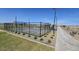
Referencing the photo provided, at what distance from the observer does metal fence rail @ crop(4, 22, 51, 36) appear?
374cm

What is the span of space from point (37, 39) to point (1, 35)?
1.79 feet

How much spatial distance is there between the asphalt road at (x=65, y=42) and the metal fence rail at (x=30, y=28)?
193 millimetres

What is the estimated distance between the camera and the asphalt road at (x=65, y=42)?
3.72 m

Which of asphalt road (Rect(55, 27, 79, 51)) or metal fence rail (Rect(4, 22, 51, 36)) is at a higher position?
metal fence rail (Rect(4, 22, 51, 36))

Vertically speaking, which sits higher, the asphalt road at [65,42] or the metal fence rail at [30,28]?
the metal fence rail at [30,28]

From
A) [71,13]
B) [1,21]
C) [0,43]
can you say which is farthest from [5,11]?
[71,13]

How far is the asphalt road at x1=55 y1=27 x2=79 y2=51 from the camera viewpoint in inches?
146

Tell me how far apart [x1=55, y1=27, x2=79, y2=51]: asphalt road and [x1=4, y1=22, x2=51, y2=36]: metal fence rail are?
193 mm

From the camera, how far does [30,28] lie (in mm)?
3756

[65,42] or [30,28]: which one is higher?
[30,28]

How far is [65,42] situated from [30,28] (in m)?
0.57
